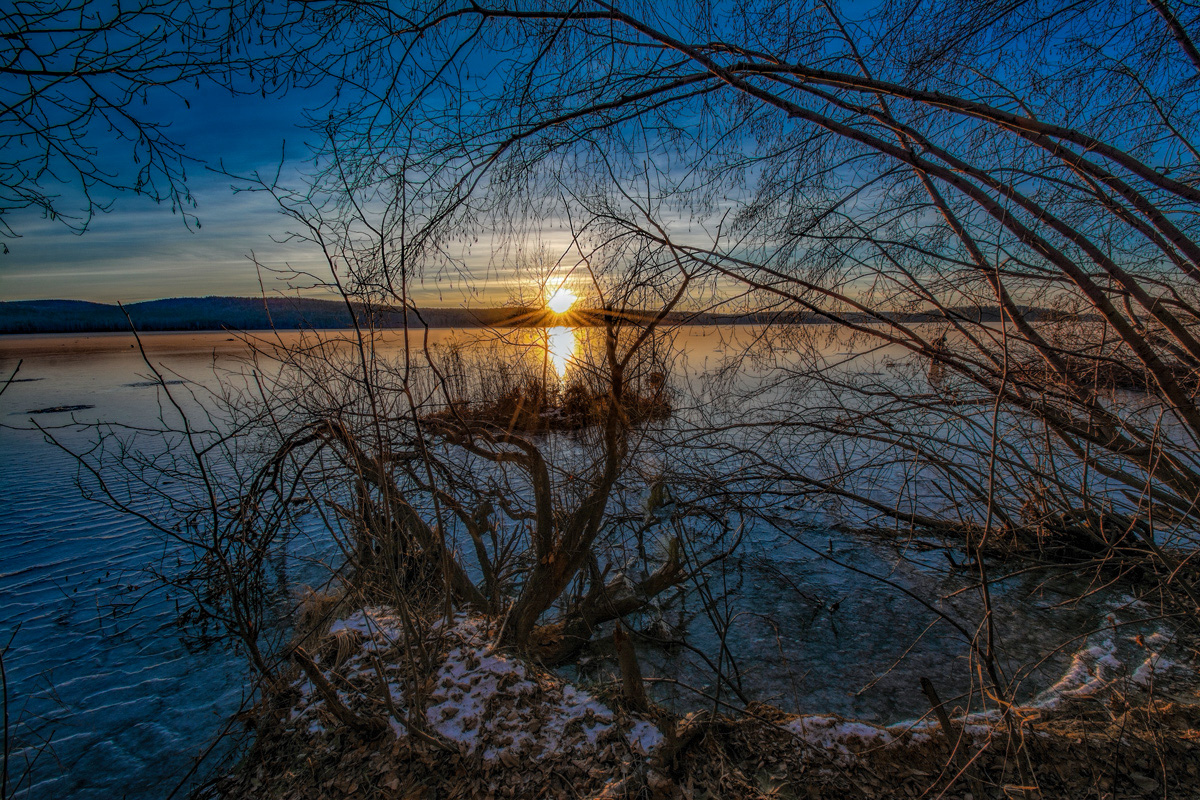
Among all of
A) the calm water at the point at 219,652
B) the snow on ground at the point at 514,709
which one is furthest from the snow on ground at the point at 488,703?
the calm water at the point at 219,652

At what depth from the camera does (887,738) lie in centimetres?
289

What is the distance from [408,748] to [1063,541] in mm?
6526

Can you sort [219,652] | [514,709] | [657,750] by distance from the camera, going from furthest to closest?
[219,652] < [514,709] < [657,750]

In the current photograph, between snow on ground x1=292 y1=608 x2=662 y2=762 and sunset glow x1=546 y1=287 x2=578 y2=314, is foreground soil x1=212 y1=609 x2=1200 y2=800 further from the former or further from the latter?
sunset glow x1=546 y1=287 x2=578 y2=314

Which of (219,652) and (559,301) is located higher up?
(559,301)

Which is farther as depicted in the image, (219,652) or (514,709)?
(219,652)

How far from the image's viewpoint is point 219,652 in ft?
16.4

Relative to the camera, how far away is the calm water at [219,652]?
3850 mm

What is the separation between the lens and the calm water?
3.85 m

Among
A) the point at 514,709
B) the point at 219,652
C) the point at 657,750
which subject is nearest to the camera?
the point at 657,750

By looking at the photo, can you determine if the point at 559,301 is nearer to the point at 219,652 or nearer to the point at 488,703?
the point at 488,703

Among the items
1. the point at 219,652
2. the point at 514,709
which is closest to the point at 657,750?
the point at 514,709

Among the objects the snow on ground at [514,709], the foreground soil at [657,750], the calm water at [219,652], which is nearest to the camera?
the foreground soil at [657,750]

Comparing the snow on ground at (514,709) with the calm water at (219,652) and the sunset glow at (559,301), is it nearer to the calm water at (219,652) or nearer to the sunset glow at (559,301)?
the calm water at (219,652)
